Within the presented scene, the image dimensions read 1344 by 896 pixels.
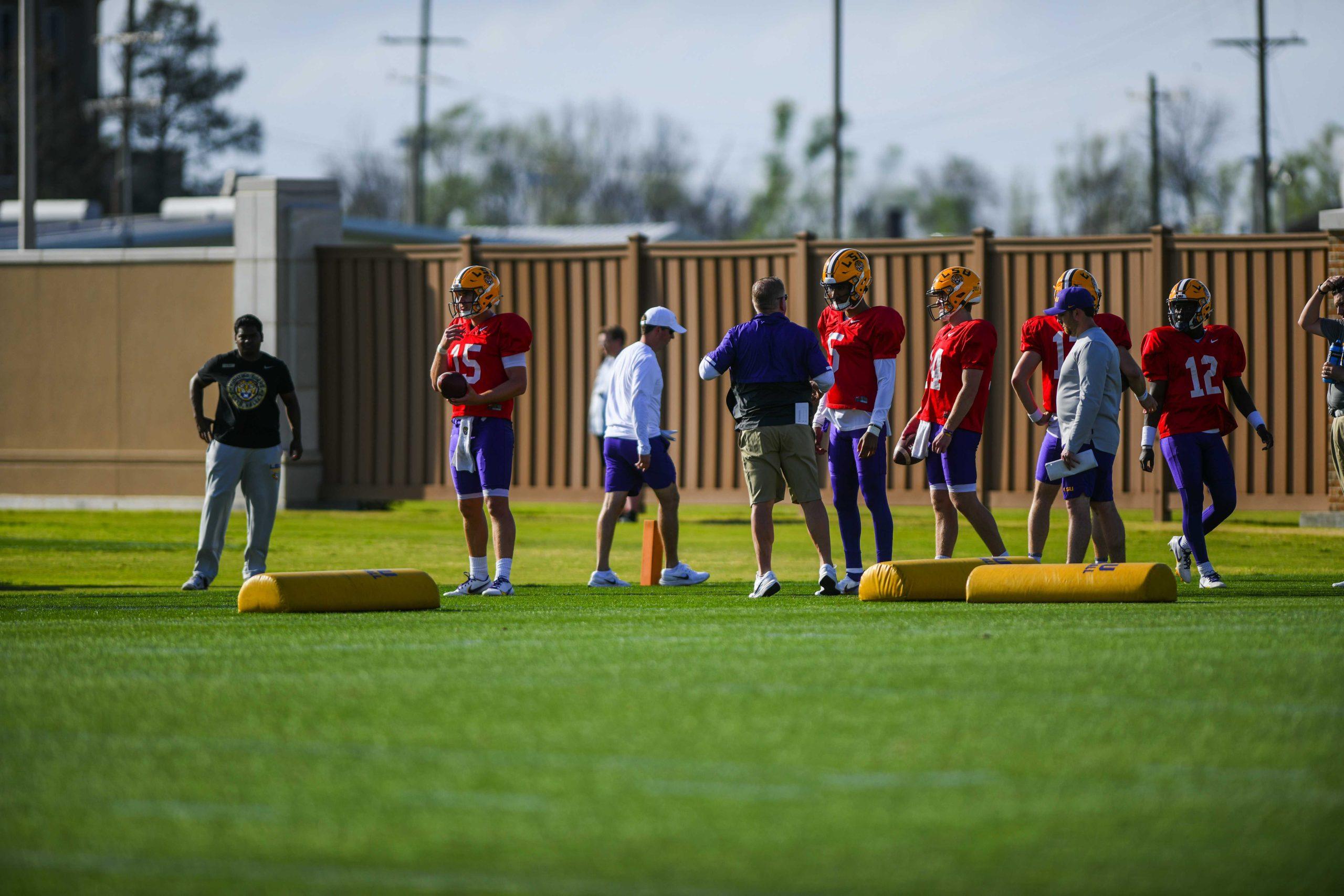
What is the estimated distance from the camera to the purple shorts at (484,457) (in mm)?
10500

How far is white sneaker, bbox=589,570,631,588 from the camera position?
1157 cm

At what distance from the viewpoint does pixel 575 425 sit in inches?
758

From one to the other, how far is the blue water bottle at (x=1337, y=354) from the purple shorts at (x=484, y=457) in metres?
5.30

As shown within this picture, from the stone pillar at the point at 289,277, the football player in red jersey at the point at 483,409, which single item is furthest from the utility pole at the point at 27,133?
the football player in red jersey at the point at 483,409

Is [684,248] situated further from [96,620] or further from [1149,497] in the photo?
[96,620]

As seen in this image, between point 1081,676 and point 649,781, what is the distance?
2.25 meters

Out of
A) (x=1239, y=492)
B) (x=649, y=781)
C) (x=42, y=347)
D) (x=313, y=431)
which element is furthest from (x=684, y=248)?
(x=649, y=781)

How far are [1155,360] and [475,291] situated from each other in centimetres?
442

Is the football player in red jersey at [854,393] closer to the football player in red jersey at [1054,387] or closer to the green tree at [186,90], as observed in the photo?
the football player in red jersey at [1054,387]

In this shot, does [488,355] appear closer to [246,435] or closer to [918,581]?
[246,435]

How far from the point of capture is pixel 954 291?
35.6 feet

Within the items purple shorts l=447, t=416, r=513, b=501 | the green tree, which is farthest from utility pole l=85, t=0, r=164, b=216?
purple shorts l=447, t=416, r=513, b=501

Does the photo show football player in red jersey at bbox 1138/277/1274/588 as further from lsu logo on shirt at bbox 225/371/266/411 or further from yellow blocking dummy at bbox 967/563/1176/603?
lsu logo on shirt at bbox 225/371/266/411

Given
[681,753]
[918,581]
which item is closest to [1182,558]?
[918,581]
